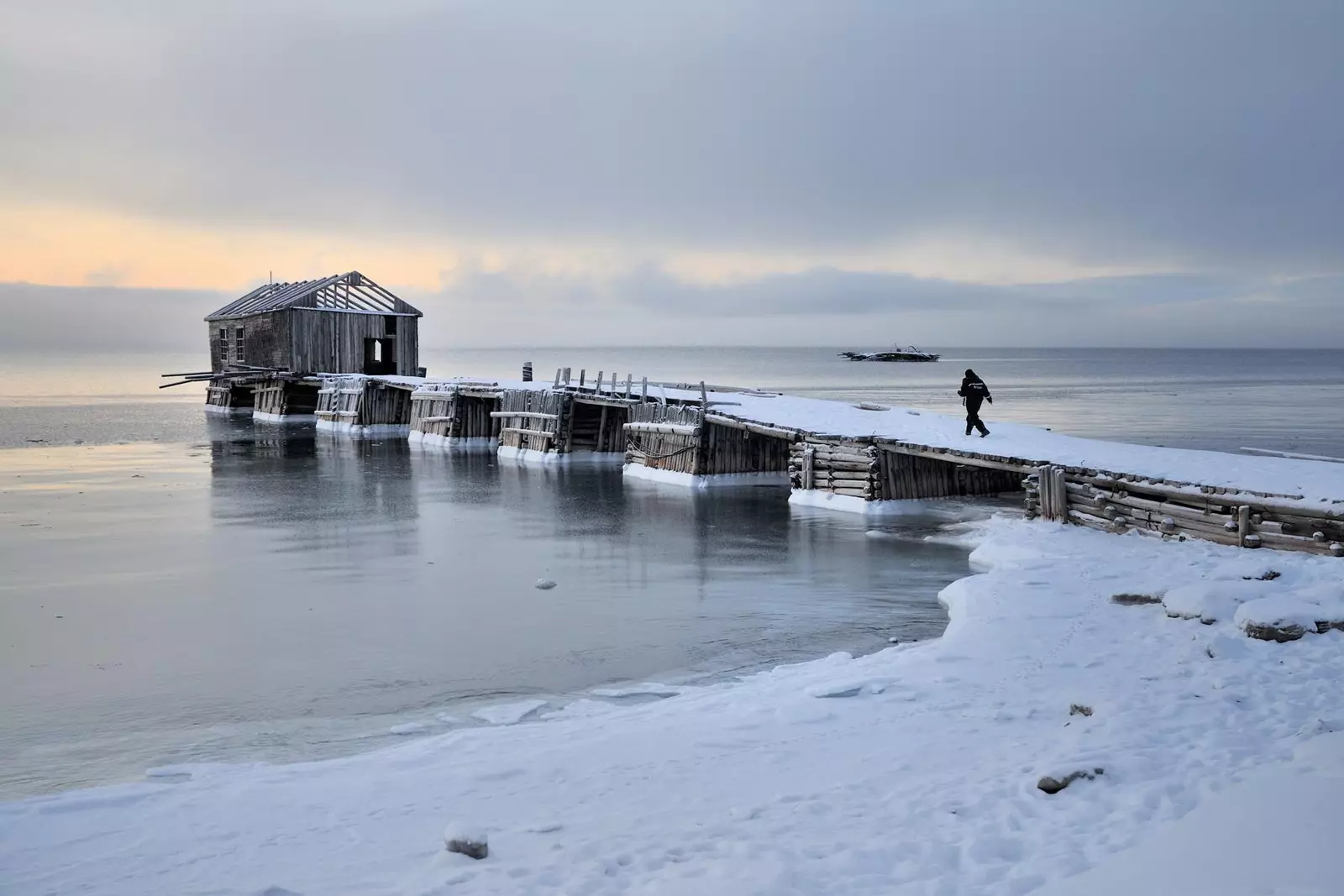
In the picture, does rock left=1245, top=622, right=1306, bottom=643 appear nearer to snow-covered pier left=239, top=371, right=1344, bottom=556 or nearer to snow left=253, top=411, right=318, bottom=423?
snow-covered pier left=239, top=371, right=1344, bottom=556

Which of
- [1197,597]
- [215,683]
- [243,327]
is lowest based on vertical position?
[215,683]

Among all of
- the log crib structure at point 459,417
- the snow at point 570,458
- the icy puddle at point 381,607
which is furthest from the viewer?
the log crib structure at point 459,417

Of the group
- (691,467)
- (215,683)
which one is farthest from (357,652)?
(691,467)

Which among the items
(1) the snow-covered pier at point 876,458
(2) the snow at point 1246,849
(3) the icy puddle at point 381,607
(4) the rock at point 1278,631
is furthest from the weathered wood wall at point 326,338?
(2) the snow at point 1246,849

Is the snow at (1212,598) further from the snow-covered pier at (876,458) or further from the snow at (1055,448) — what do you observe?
the snow at (1055,448)

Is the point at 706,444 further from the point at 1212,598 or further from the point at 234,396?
the point at 234,396

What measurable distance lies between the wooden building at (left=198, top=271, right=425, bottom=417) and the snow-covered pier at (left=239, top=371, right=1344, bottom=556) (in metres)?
10.6

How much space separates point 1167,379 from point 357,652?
101224mm

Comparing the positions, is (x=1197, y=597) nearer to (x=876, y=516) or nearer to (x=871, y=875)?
(x=871, y=875)

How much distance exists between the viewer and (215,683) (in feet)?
39.9

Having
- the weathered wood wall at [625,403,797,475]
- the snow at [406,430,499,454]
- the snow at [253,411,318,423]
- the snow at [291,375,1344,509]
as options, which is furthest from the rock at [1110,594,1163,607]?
the snow at [253,411,318,423]

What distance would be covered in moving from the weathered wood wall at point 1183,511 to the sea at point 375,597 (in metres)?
2.09

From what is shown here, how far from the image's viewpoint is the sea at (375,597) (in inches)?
434

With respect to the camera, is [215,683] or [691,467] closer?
[215,683]
